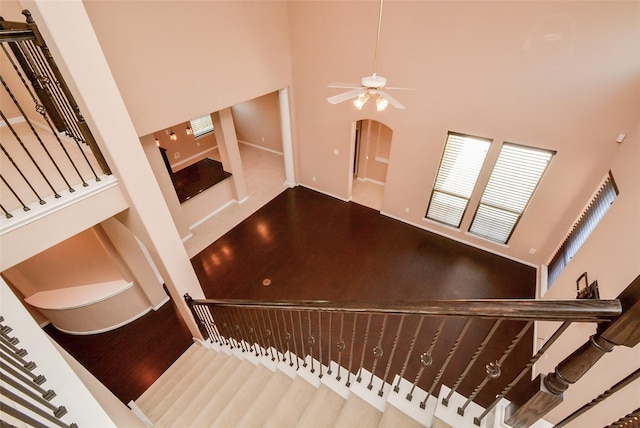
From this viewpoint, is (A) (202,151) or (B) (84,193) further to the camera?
(A) (202,151)

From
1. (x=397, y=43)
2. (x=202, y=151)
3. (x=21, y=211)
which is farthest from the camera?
(x=202, y=151)

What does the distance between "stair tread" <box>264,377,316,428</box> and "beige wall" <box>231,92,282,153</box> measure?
377 inches

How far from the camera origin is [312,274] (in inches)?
235

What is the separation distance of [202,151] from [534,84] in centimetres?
1034

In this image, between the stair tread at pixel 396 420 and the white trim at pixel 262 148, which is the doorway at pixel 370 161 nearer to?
the white trim at pixel 262 148

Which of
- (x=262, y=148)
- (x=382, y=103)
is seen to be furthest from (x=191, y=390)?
(x=262, y=148)

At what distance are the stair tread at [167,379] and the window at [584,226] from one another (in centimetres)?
636

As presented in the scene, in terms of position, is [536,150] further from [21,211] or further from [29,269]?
[29,269]

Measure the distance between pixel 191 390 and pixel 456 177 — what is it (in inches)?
237

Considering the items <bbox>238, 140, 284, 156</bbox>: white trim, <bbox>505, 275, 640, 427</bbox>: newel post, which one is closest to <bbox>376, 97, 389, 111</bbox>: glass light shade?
<bbox>505, 275, 640, 427</bbox>: newel post

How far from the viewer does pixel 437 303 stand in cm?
148

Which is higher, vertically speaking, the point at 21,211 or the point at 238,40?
the point at 238,40

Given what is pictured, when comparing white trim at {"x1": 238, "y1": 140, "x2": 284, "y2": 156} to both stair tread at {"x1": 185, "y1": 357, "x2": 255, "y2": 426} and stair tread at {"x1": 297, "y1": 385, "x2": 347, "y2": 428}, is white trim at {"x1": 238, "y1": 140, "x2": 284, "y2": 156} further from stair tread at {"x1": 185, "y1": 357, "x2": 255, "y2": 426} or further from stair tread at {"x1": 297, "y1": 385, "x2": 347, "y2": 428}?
stair tread at {"x1": 297, "y1": 385, "x2": 347, "y2": 428}

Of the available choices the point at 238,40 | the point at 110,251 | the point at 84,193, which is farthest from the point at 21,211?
the point at 238,40
